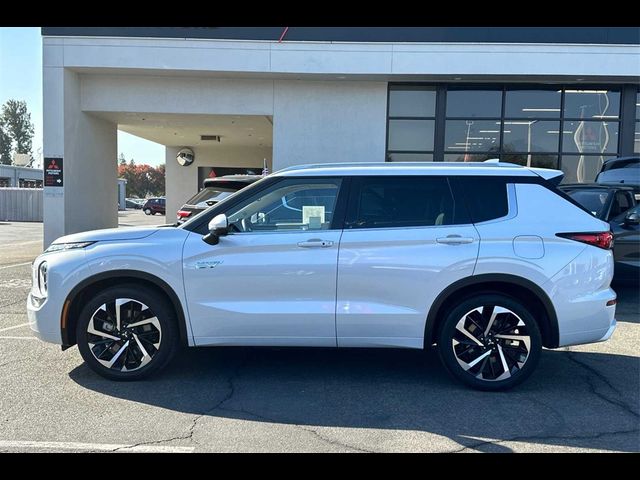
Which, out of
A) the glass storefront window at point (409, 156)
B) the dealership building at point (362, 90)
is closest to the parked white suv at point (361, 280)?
the dealership building at point (362, 90)

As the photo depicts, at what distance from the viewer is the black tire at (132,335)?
175 inches

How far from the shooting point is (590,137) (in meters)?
13.1

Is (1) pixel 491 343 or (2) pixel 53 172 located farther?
(2) pixel 53 172

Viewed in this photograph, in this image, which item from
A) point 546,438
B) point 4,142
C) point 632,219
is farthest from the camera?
point 4,142

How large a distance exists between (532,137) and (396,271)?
1036 cm

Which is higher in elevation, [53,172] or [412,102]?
[412,102]

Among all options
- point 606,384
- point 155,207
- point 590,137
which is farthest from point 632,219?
point 155,207

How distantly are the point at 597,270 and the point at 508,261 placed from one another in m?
0.77

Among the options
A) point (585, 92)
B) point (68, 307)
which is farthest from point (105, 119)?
point (585, 92)

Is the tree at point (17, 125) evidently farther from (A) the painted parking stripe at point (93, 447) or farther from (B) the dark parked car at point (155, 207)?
(A) the painted parking stripe at point (93, 447)

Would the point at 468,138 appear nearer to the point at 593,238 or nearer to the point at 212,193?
the point at 212,193

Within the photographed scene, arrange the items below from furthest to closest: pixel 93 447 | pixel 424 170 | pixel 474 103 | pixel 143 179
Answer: pixel 143 179 < pixel 474 103 < pixel 424 170 < pixel 93 447

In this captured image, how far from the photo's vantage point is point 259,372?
4.86 m
